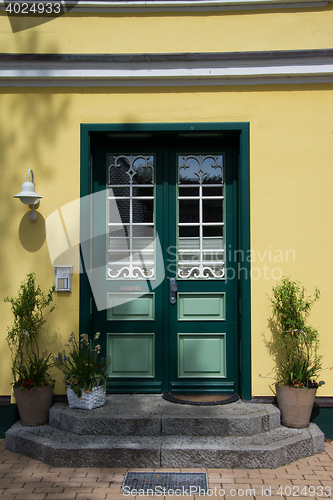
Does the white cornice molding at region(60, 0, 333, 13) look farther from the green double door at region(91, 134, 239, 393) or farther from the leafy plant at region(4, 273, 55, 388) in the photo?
the leafy plant at region(4, 273, 55, 388)

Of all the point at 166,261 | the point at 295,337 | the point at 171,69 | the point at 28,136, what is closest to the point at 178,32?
the point at 171,69

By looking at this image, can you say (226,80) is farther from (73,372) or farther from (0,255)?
(73,372)

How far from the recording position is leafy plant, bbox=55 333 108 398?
3775 millimetres

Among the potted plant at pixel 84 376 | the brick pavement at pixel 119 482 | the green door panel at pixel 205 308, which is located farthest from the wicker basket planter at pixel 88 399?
the green door panel at pixel 205 308

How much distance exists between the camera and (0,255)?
4.14m

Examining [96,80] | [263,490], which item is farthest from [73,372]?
[96,80]

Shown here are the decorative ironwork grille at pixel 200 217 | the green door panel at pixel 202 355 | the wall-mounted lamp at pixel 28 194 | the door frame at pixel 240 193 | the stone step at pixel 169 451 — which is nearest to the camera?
the stone step at pixel 169 451

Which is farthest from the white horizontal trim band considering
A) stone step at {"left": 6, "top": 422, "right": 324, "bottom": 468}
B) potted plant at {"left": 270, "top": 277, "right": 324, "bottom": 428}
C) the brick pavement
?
the brick pavement

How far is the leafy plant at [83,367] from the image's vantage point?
3775 millimetres

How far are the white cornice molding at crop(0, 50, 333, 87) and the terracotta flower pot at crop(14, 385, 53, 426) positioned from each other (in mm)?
3050

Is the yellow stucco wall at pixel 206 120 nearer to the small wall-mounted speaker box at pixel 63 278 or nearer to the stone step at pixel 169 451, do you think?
the small wall-mounted speaker box at pixel 63 278

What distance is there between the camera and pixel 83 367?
3.79 metres

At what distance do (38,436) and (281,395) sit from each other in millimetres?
2223

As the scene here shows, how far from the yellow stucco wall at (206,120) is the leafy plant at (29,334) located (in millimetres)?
104
